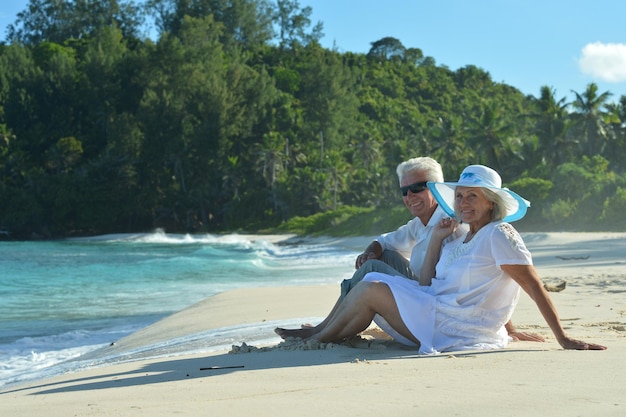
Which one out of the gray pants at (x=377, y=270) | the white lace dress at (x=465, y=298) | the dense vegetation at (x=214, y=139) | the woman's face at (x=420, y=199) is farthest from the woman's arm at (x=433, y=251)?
the dense vegetation at (x=214, y=139)

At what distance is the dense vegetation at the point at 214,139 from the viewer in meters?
41.8

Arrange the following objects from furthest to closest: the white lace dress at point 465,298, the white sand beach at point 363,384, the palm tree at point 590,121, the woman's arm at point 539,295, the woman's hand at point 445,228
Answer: the palm tree at point 590,121, the woman's hand at point 445,228, the white lace dress at point 465,298, the woman's arm at point 539,295, the white sand beach at point 363,384

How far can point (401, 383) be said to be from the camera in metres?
3.36

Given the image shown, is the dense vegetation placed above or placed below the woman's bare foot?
above

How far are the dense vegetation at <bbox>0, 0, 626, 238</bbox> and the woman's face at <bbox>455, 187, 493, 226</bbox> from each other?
35997mm

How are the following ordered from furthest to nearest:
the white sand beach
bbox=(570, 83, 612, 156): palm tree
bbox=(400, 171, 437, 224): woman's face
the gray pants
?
bbox=(570, 83, 612, 156): palm tree → bbox=(400, 171, 437, 224): woman's face → the gray pants → the white sand beach

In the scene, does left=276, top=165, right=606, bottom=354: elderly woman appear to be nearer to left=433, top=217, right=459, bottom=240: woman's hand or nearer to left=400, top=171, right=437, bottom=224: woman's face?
left=433, top=217, right=459, bottom=240: woman's hand

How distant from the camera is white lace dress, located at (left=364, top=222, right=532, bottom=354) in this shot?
163 inches

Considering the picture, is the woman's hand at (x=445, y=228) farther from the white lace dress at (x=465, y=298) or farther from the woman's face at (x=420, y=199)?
the woman's face at (x=420, y=199)

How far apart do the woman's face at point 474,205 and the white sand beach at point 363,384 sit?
704 millimetres

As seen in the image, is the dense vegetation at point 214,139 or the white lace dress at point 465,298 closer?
the white lace dress at point 465,298

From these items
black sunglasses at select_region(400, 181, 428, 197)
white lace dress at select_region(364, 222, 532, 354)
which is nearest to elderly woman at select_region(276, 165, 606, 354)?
white lace dress at select_region(364, 222, 532, 354)

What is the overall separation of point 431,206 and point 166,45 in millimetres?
53850

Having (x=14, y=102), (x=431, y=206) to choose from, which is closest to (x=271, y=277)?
(x=431, y=206)
